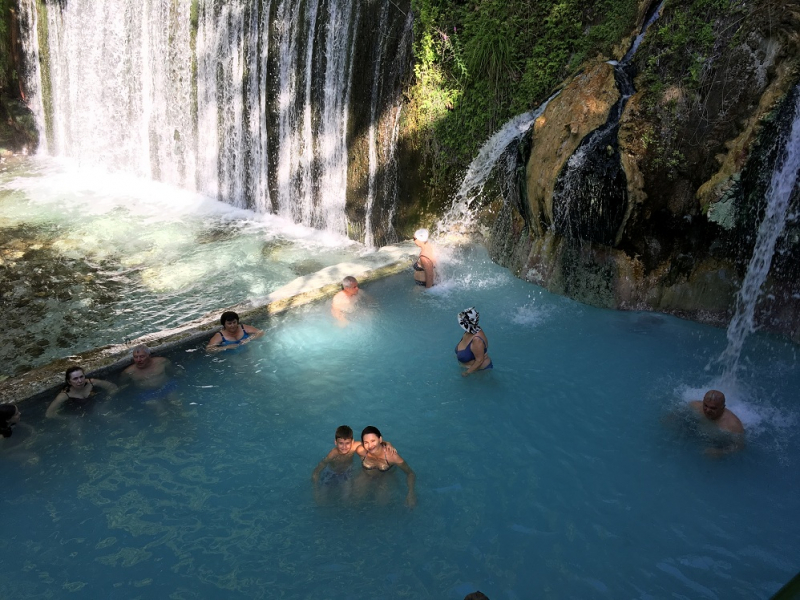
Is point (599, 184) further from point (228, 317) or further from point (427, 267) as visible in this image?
point (228, 317)

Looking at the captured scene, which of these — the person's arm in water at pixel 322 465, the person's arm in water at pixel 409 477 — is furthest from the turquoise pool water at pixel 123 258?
the person's arm in water at pixel 409 477

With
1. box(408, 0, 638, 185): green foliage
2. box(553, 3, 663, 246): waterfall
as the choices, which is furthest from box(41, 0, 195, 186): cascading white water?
box(553, 3, 663, 246): waterfall

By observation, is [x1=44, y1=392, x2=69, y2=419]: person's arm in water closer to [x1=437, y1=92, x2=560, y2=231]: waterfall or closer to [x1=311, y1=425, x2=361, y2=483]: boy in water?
[x1=311, y1=425, x2=361, y2=483]: boy in water

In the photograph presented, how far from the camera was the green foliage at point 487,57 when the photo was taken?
28.3ft

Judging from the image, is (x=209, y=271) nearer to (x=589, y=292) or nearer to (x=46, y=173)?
(x=589, y=292)

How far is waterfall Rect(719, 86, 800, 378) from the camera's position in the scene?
6473mm

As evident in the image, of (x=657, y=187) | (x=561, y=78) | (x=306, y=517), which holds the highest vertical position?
(x=561, y=78)

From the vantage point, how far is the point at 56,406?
6.36 metres

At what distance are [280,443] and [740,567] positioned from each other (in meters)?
3.89

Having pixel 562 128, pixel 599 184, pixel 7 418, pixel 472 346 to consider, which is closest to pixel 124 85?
pixel 7 418

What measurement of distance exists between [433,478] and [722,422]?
2.63 m

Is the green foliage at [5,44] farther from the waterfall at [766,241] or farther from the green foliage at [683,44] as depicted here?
the waterfall at [766,241]

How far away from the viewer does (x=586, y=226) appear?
25.7 feet

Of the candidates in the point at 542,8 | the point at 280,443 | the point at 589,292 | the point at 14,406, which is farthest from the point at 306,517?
the point at 542,8
